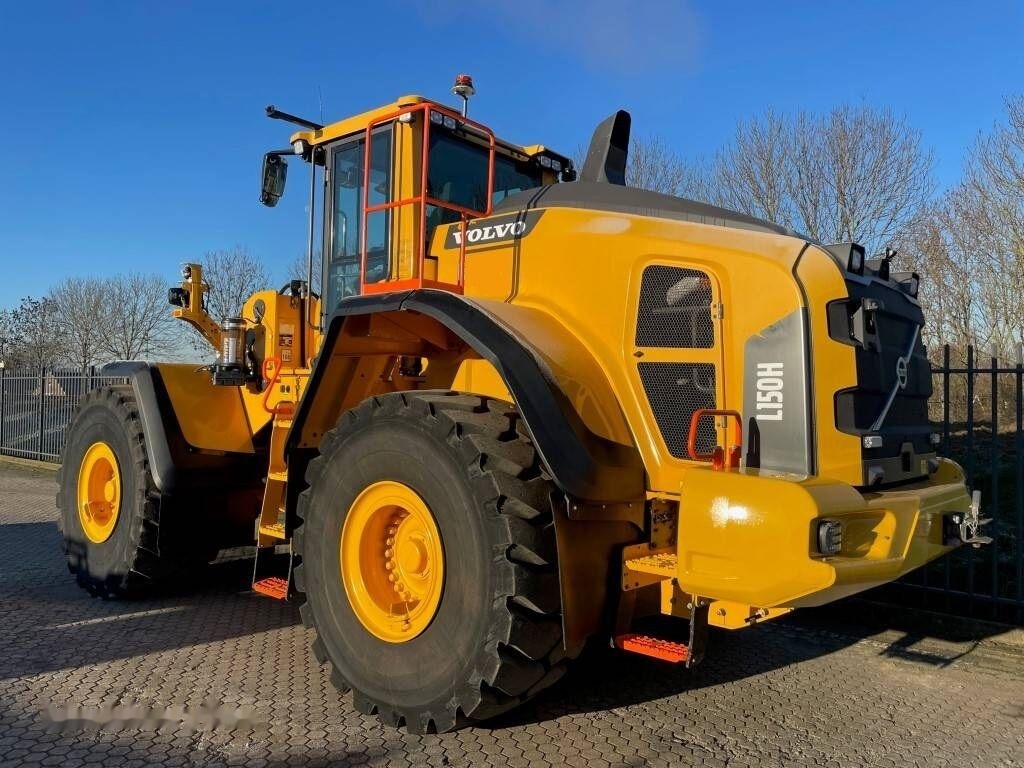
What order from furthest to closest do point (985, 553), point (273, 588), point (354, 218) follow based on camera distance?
point (985, 553) < point (354, 218) < point (273, 588)

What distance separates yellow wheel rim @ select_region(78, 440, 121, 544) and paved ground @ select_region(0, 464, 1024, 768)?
2.00 feet

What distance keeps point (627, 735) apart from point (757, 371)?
1.80 m

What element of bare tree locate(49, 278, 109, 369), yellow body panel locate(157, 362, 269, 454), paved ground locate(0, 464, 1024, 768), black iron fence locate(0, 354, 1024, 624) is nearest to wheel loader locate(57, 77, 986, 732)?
paved ground locate(0, 464, 1024, 768)

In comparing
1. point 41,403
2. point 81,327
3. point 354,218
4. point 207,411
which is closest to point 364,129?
point 354,218

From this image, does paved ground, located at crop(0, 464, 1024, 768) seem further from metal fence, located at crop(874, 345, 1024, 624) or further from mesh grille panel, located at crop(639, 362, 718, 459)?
mesh grille panel, located at crop(639, 362, 718, 459)

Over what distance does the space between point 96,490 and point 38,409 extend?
1203 cm

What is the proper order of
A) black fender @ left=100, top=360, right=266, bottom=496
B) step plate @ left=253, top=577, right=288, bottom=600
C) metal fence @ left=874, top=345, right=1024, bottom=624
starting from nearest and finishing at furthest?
step plate @ left=253, top=577, right=288, bottom=600
black fender @ left=100, top=360, right=266, bottom=496
metal fence @ left=874, top=345, right=1024, bottom=624

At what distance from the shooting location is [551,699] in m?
4.10

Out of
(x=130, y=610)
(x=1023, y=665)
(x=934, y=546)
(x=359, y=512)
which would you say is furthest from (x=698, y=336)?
(x=130, y=610)

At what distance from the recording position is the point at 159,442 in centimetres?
566

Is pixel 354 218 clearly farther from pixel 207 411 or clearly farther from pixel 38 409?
pixel 38 409

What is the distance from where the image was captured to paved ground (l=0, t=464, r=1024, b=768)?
11.4 feet

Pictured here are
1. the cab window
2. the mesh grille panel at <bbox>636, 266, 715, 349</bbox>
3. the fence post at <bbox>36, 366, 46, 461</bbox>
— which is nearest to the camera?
the mesh grille panel at <bbox>636, 266, 715, 349</bbox>

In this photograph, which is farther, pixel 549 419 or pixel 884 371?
pixel 884 371
